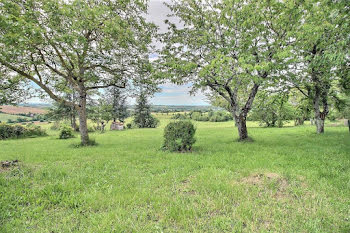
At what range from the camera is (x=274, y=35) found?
10648mm

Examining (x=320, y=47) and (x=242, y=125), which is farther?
(x=242, y=125)

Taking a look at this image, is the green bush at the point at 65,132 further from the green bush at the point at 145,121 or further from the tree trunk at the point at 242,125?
the green bush at the point at 145,121

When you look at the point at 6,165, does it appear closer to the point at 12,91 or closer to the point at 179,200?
the point at 179,200

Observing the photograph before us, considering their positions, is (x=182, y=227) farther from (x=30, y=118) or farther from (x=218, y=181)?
(x=30, y=118)

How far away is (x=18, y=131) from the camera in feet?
65.9

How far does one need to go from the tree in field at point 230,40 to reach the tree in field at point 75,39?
233 cm

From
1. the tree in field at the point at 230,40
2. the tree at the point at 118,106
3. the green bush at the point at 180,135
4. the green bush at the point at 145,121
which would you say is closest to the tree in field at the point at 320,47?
the tree in field at the point at 230,40

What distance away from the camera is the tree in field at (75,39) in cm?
707

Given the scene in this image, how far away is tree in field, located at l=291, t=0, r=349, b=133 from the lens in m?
6.06

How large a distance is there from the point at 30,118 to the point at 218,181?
25.7 m

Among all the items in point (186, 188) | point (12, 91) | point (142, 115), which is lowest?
point (186, 188)

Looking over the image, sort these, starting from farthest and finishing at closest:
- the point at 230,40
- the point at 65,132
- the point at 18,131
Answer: the point at 18,131 → the point at 65,132 → the point at 230,40

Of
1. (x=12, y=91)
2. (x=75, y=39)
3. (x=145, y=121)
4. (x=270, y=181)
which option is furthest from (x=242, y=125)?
(x=145, y=121)

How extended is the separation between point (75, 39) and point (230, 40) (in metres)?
8.22
